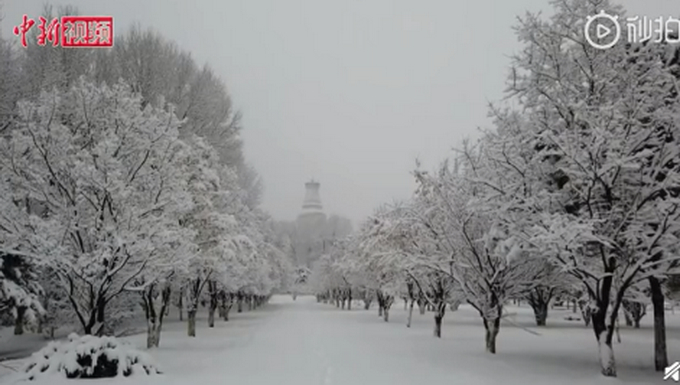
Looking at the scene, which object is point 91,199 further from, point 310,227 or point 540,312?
point 310,227

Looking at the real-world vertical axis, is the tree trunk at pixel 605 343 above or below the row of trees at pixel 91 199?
below

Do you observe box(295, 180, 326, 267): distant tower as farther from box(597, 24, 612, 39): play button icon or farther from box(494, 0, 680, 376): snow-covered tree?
box(597, 24, 612, 39): play button icon

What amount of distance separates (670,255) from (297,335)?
52.7ft

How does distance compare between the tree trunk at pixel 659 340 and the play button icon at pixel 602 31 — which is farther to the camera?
the tree trunk at pixel 659 340

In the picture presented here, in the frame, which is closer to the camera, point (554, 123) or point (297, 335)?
point (554, 123)

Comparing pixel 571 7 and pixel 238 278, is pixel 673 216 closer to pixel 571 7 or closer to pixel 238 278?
pixel 571 7

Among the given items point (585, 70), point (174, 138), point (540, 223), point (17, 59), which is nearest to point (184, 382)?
point (174, 138)

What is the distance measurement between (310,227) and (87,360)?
14831cm

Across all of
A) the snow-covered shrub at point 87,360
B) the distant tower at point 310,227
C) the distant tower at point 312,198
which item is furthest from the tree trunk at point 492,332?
the distant tower at point 312,198

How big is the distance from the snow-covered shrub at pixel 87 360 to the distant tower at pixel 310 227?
11888cm

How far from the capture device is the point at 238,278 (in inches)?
1282

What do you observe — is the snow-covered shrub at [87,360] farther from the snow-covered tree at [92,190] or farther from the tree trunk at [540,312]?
the tree trunk at [540,312]

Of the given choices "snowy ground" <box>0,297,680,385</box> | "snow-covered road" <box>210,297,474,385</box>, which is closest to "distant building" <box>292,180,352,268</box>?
"snowy ground" <box>0,297,680,385</box>

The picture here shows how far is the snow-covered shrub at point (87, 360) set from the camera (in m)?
12.1
